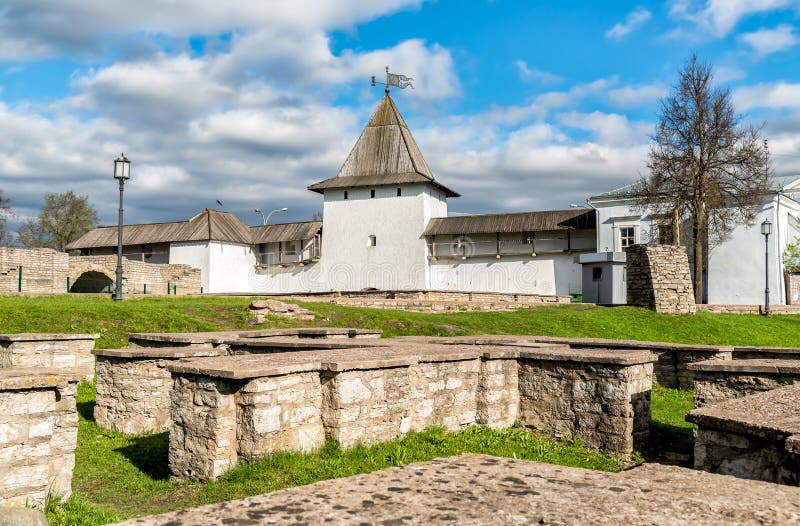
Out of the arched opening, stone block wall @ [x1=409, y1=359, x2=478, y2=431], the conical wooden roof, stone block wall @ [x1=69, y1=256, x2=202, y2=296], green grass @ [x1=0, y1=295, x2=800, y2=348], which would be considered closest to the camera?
stone block wall @ [x1=409, y1=359, x2=478, y2=431]

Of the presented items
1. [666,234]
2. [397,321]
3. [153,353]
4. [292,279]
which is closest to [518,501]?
[153,353]

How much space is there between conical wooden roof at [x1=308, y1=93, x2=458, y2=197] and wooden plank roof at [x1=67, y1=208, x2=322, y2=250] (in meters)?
3.75

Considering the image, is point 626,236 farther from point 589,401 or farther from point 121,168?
point 589,401

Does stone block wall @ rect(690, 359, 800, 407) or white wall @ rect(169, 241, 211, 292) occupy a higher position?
white wall @ rect(169, 241, 211, 292)

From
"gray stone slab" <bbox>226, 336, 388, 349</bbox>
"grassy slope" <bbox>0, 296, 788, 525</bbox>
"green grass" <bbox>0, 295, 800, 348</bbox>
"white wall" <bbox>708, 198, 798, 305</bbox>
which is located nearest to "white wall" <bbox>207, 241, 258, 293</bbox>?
"green grass" <bbox>0, 295, 800, 348</bbox>

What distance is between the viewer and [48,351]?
8.77m

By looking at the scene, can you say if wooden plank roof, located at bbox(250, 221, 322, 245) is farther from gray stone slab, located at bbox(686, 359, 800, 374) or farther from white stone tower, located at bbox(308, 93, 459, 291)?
gray stone slab, located at bbox(686, 359, 800, 374)

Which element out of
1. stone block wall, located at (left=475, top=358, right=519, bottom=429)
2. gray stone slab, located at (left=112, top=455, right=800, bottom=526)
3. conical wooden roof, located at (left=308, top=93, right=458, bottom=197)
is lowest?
stone block wall, located at (left=475, top=358, right=519, bottom=429)

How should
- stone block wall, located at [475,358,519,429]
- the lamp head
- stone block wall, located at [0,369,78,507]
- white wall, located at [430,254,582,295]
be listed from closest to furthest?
stone block wall, located at [0,369,78,507]
stone block wall, located at [475,358,519,429]
the lamp head
white wall, located at [430,254,582,295]

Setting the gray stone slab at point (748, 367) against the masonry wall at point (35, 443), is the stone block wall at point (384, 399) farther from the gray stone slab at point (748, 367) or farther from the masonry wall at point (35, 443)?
the masonry wall at point (35, 443)

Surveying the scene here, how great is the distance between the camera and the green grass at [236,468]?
4.30 m

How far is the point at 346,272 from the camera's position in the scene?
38.9 m

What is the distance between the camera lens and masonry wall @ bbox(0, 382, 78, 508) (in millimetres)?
4070

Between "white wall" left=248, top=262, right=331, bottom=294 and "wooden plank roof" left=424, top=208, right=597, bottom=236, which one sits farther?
"white wall" left=248, top=262, right=331, bottom=294
